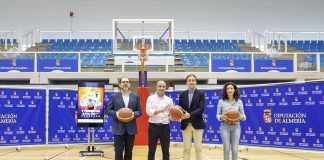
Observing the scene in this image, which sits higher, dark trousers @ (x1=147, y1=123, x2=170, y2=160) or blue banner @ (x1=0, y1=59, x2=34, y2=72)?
blue banner @ (x1=0, y1=59, x2=34, y2=72)

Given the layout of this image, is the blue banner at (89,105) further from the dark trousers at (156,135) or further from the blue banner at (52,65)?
the blue banner at (52,65)

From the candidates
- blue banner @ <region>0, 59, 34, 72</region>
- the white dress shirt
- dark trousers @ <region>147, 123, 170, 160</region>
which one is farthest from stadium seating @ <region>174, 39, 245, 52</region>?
dark trousers @ <region>147, 123, 170, 160</region>

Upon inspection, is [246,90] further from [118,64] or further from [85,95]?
[118,64]

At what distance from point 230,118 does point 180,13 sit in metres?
19.0

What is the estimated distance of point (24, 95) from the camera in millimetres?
12102

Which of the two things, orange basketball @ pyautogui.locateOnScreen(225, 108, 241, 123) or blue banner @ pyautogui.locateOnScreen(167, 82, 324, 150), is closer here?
orange basketball @ pyautogui.locateOnScreen(225, 108, 241, 123)

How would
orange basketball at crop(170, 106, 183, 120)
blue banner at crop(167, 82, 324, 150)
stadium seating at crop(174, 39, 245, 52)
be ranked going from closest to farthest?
orange basketball at crop(170, 106, 183, 120), blue banner at crop(167, 82, 324, 150), stadium seating at crop(174, 39, 245, 52)

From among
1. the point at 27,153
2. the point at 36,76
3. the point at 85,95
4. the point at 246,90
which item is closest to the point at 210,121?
the point at 246,90

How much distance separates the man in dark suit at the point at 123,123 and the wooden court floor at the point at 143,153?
8.97 ft

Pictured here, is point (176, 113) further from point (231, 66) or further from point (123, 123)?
point (231, 66)

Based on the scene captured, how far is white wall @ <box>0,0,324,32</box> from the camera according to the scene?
991 inches

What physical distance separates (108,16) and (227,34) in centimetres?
666

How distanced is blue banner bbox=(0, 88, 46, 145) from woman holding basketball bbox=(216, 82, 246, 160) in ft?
21.9

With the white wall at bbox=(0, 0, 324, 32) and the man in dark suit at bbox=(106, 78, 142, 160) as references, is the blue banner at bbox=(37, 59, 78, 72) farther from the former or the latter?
the man in dark suit at bbox=(106, 78, 142, 160)
